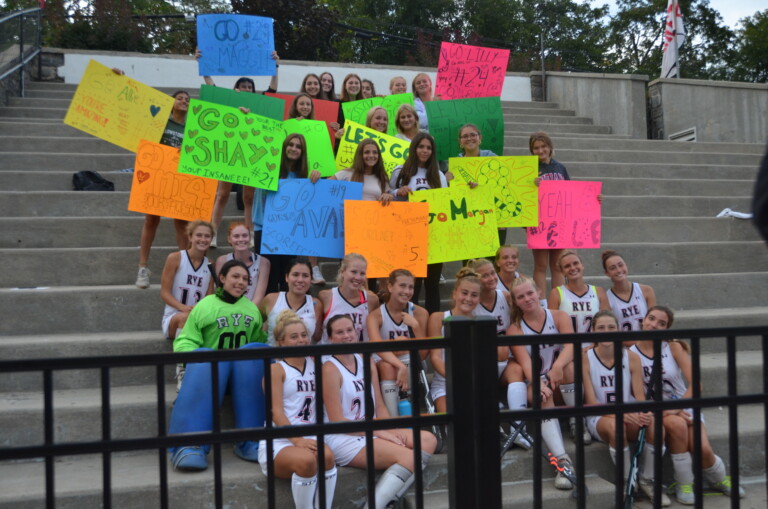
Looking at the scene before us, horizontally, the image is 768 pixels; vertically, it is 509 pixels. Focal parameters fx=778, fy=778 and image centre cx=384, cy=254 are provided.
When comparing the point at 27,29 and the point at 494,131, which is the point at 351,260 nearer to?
the point at 494,131

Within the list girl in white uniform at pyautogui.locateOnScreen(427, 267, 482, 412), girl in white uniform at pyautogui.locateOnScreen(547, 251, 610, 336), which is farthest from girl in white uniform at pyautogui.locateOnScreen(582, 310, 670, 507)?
girl in white uniform at pyautogui.locateOnScreen(427, 267, 482, 412)

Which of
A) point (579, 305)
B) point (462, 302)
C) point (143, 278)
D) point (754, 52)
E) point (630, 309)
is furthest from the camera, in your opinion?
point (754, 52)

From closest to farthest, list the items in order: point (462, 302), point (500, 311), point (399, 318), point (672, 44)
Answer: point (462, 302) < point (399, 318) < point (500, 311) < point (672, 44)

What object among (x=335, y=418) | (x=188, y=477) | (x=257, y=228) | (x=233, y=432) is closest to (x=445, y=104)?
(x=257, y=228)

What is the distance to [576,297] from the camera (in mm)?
5121

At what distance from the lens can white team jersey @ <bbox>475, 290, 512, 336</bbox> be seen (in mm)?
4903

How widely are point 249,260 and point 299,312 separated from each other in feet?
2.26

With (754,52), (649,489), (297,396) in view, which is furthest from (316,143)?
(754,52)

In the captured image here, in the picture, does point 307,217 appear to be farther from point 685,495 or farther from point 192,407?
point 685,495

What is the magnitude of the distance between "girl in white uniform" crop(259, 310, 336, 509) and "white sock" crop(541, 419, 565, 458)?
3.87 feet

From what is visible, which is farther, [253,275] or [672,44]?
[672,44]

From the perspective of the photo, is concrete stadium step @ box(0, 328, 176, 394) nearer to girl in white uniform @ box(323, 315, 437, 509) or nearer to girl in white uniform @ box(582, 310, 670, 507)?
girl in white uniform @ box(323, 315, 437, 509)

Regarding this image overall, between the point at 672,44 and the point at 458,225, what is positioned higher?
the point at 672,44

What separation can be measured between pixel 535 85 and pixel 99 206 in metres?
8.53
